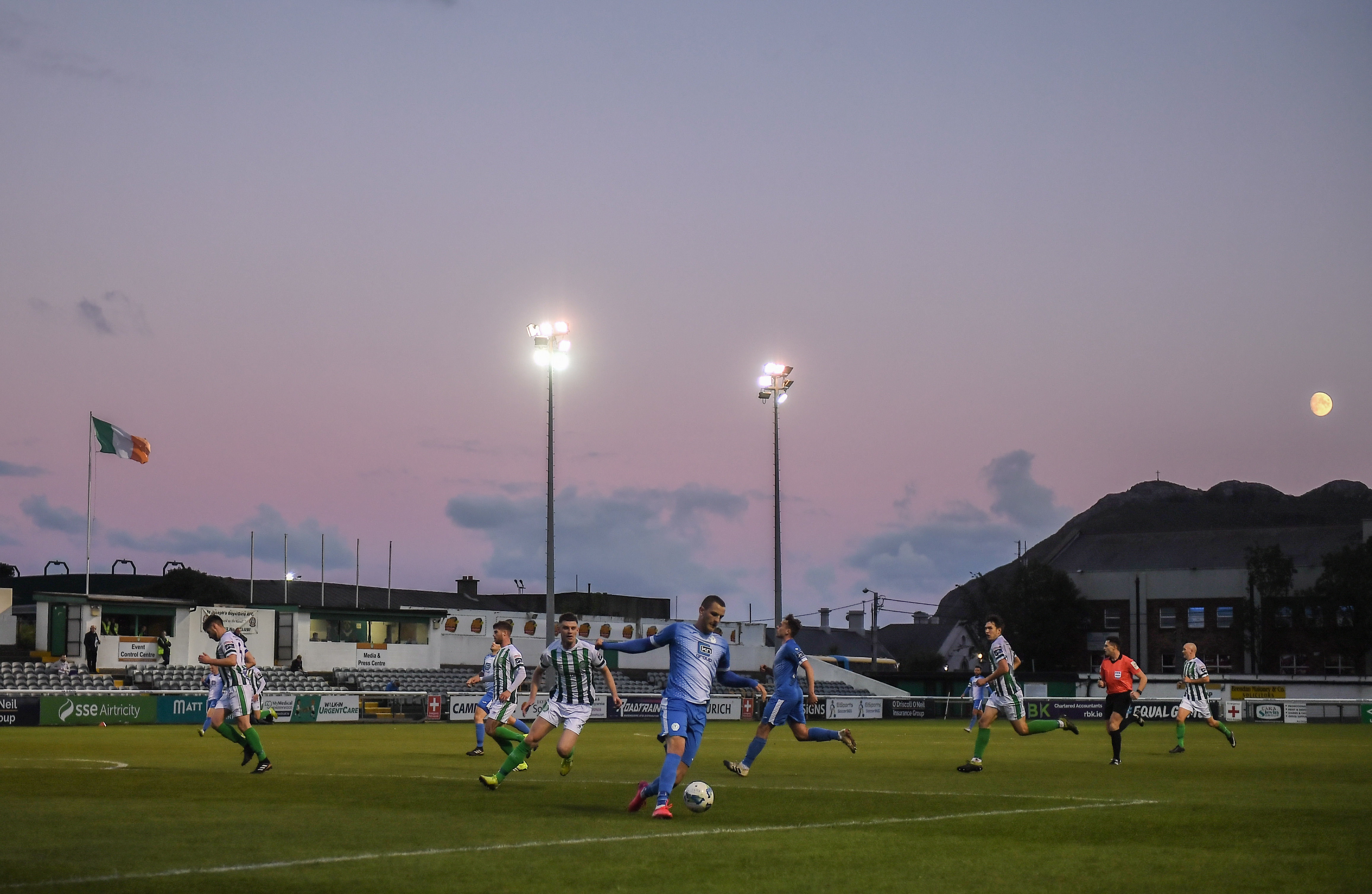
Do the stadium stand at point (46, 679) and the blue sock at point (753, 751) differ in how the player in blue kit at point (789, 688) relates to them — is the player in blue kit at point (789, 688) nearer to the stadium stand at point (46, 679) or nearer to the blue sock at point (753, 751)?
the blue sock at point (753, 751)

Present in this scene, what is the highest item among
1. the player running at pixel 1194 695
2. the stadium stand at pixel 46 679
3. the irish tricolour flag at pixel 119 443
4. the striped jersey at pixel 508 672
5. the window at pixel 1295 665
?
the irish tricolour flag at pixel 119 443

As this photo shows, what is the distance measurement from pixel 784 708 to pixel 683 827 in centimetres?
816

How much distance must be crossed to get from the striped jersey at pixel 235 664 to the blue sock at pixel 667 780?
893 centimetres

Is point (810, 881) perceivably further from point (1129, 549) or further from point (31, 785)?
point (1129, 549)

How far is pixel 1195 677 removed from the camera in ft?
101

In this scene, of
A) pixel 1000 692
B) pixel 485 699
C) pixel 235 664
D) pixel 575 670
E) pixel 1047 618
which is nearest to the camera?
pixel 575 670

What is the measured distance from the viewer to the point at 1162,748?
31.4 meters

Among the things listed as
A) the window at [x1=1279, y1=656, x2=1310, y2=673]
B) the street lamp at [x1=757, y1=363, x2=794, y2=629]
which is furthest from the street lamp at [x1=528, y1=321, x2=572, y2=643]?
the window at [x1=1279, y1=656, x2=1310, y2=673]

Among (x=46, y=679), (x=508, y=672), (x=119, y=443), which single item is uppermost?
(x=119, y=443)

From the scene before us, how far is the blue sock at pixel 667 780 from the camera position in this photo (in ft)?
42.4

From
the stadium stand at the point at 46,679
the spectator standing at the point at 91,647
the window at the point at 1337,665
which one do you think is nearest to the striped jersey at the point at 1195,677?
the stadium stand at the point at 46,679

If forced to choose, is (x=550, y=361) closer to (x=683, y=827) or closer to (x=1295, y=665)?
(x=683, y=827)

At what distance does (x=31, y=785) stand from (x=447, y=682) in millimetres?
51058

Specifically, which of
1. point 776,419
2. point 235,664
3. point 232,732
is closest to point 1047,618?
point 776,419
